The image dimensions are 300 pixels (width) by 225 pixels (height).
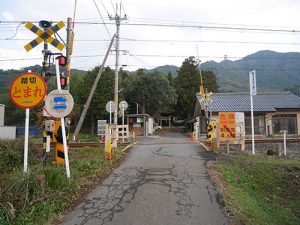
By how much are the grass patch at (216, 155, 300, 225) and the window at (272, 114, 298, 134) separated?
20591 millimetres

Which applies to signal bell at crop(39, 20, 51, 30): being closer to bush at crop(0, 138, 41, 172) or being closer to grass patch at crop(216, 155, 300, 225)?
bush at crop(0, 138, 41, 172)

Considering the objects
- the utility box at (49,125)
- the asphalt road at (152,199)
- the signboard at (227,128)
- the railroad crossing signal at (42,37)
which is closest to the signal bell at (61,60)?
the railroad crossing signal at (42,37)

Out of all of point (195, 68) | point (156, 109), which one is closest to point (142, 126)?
point (156, 109)

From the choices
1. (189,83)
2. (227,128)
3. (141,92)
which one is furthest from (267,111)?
(189,83)

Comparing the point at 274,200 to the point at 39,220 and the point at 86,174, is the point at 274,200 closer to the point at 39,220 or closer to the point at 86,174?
the point at 86,174

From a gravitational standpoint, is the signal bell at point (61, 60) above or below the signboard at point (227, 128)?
above

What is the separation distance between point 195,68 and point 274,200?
42701 mm

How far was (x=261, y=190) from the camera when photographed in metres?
7.36

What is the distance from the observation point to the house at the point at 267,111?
27.3 m

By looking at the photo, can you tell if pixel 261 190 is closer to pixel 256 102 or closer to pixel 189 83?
pixel 256 102

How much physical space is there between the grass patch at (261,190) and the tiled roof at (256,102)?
18.4m

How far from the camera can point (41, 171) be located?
5.40 metres

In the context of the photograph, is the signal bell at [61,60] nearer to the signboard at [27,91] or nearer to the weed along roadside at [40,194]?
the signboard at [27,91]

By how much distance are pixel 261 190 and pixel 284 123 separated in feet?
78.5
